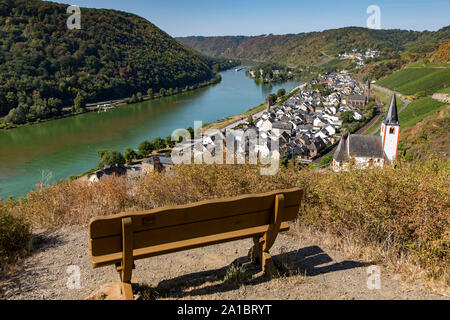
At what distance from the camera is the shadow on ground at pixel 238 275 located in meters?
2.26

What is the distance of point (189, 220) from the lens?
77.2 inches

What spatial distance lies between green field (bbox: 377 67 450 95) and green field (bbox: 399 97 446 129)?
6594mm

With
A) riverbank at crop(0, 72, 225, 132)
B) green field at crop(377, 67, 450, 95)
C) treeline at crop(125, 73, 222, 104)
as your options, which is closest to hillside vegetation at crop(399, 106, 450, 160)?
green field at crop(377, 67, 450, 95)

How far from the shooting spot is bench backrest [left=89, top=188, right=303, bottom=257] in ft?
5.81

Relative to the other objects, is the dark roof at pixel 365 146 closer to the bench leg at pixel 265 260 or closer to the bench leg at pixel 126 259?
the bench leg at pixel 265 260

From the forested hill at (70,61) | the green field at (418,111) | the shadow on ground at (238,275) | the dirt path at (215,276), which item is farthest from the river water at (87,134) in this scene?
the green field at (418,111)

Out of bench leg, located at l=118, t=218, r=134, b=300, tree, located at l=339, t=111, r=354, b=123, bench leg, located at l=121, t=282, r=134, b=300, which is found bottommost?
tree, located at l=339, t=111, r=354, b=123

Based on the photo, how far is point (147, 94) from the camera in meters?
56.8

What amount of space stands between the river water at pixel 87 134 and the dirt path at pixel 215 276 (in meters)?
11.7

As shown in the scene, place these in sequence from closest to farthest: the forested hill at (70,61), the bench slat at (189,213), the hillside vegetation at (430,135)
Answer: the bench slat at (189,213) < the hillside vegetation at (430,135) < the forested hill at (70,61)

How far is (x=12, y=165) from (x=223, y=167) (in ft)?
77.3

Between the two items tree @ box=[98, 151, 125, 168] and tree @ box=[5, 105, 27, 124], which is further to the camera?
tree @ box=[5, 105, 27, 124]

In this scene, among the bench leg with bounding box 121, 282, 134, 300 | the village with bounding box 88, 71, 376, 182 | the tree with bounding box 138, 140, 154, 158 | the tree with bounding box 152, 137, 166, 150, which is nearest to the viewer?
the bench leg with bounding box 121, 282, 134, 300

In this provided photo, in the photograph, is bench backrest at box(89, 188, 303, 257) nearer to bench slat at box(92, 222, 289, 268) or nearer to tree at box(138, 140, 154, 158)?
bench slat at box(92, 222, 289, 268)
